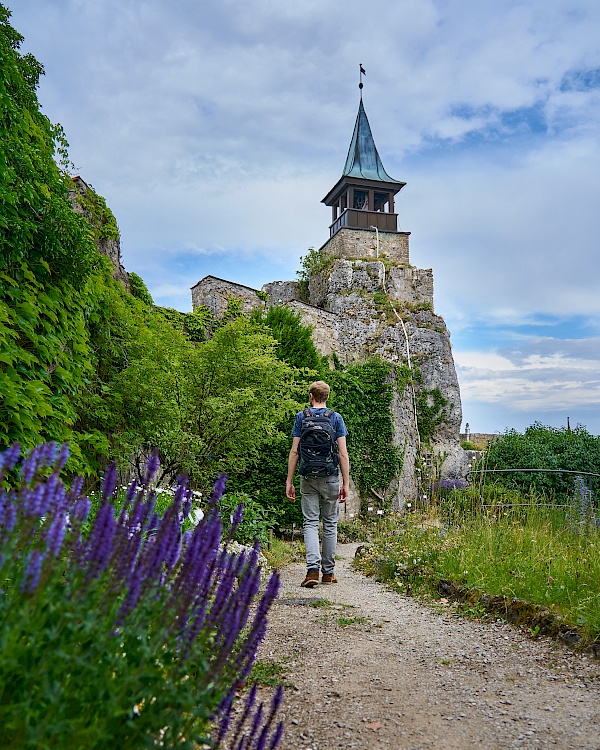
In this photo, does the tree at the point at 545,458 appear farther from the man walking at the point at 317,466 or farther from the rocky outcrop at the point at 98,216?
the rocky outcrop at the point at 98,216

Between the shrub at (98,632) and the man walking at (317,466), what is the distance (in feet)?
12.8

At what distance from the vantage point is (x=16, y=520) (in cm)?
163

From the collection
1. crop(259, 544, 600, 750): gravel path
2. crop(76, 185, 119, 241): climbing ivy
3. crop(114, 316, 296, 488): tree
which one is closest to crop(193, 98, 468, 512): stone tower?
crop(114, 316, 296, 488): tree

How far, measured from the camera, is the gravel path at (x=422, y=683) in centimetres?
275

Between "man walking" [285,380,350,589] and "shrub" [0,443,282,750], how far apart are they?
3.91 meters

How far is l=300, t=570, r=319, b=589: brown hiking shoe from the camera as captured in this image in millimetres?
6008

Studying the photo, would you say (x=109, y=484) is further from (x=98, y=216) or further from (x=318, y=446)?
(x=98, y=216)

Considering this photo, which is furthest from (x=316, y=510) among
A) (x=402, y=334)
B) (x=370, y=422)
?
(x=402, y=334)

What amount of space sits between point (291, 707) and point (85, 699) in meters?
1.76

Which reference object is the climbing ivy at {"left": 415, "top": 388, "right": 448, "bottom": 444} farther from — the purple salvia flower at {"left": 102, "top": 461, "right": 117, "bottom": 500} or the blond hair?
the purple salvia flower at {"left": 102, "top": 461, "right": 117, "bottom": 500}

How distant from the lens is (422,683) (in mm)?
3451

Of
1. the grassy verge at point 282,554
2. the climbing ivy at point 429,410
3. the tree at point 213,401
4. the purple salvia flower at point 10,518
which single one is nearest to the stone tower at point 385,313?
the climbing ivy at point 429,410

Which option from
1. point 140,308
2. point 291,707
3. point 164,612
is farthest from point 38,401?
point 140,308

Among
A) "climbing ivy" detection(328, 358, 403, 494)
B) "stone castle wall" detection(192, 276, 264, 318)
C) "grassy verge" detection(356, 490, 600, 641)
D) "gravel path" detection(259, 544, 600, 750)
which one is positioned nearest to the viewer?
"gravel path" detection(259, 544, 600, 750)
